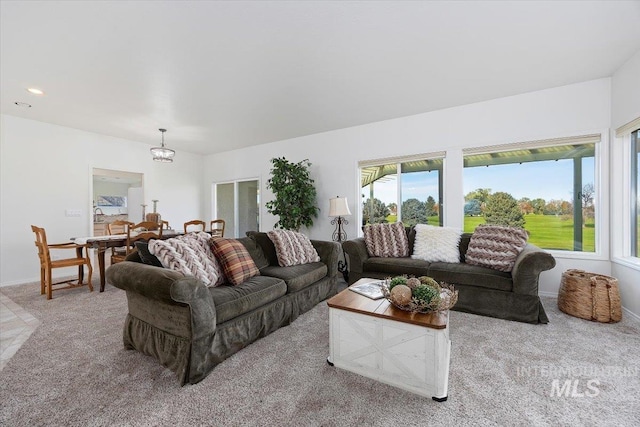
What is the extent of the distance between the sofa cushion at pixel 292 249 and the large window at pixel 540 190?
232 centimetres

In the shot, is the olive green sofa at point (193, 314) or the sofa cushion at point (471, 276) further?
the sofa cushion at point (471, 276)

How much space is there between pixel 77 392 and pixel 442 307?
2279 mm

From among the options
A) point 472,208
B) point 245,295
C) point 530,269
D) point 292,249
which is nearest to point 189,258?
point 245,295

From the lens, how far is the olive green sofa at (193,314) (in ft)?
5.51

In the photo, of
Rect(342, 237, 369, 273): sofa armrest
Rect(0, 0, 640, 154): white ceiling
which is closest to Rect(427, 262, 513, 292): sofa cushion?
Rect(342, 237, 369, 273): sofa armrest

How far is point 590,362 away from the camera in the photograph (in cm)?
186

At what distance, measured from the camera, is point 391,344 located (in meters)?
1.62

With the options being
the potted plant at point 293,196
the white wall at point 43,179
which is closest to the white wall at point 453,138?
the potted plant at point 293,196

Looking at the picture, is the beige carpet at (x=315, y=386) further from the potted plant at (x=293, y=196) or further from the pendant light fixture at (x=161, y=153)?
the pendant light fixture at (x=161, y=153)

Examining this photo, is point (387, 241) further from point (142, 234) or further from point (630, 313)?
point (142, 234)

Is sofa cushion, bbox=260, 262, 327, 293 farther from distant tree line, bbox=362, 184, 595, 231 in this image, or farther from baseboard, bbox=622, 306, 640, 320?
baseboard, bbox=622, 306, 640, 320

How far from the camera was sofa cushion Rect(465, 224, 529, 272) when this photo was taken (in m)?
2.77

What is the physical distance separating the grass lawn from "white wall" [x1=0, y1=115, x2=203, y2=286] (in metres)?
6.85

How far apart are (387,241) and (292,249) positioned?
4.43ft
